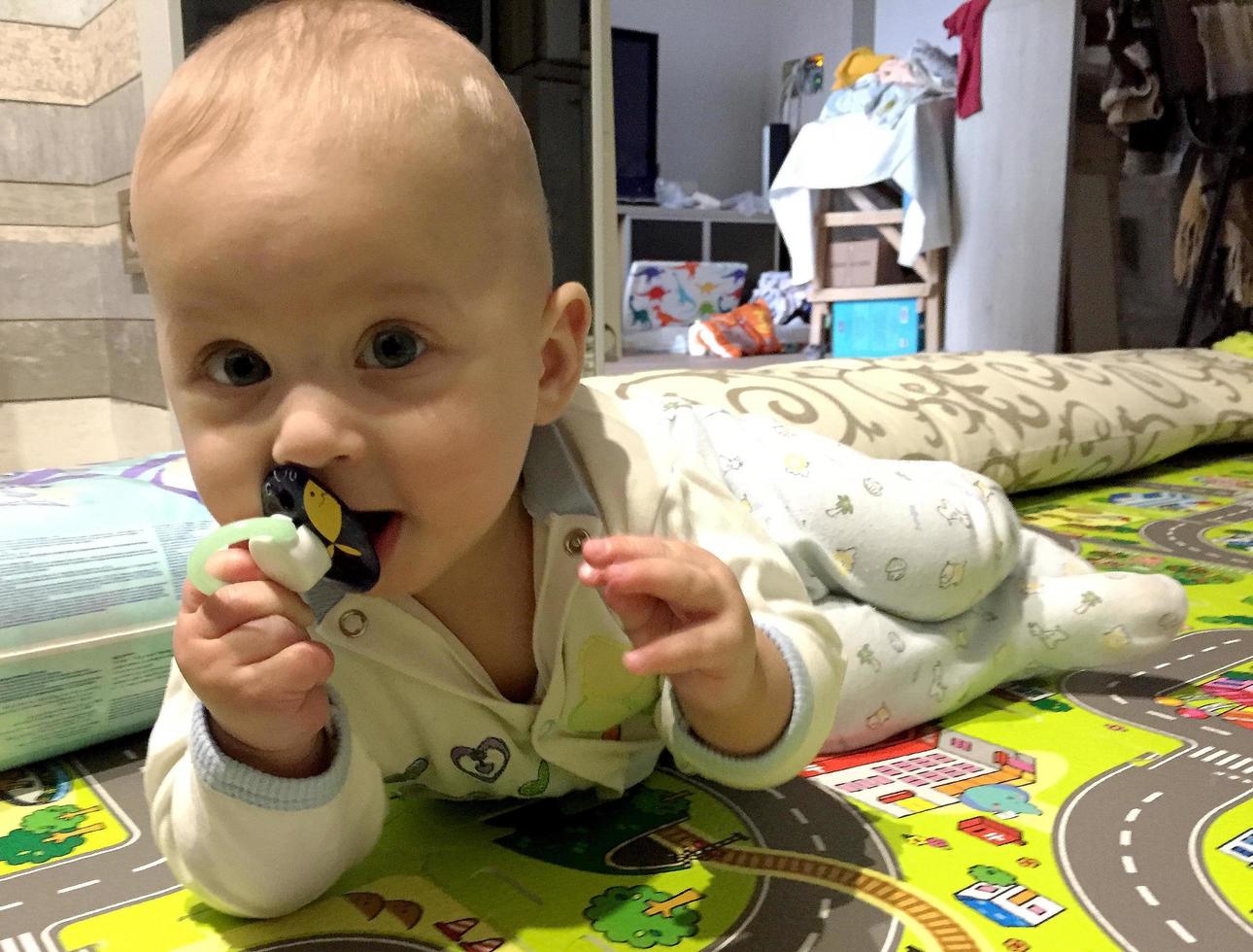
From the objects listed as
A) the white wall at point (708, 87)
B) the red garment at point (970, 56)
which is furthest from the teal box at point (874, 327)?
the white wall at point (708, 87)

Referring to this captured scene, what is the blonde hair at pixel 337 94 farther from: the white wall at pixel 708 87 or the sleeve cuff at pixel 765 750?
the white wall at pixel 708 87

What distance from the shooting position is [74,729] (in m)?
0.69

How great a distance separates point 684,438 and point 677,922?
31 cm

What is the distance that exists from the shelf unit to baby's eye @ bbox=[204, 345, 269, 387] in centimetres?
286

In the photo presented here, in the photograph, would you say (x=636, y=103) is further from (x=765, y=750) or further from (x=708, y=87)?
(x=765, y=750)

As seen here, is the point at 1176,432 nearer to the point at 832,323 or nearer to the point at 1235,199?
the point at 1235,199

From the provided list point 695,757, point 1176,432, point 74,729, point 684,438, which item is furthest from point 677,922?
point 1176,432

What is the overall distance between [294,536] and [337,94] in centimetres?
18

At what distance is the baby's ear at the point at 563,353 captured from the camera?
0.51 meters

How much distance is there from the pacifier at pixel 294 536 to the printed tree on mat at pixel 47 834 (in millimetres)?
301

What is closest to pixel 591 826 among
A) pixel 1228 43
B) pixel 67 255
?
pixel 67 255

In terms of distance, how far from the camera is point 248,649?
0.40 m

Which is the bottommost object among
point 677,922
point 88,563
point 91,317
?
point 677,922

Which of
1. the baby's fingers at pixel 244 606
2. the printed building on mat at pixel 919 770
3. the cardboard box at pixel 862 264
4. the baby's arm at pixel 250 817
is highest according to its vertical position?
the cardboard box at pixel 862 264
